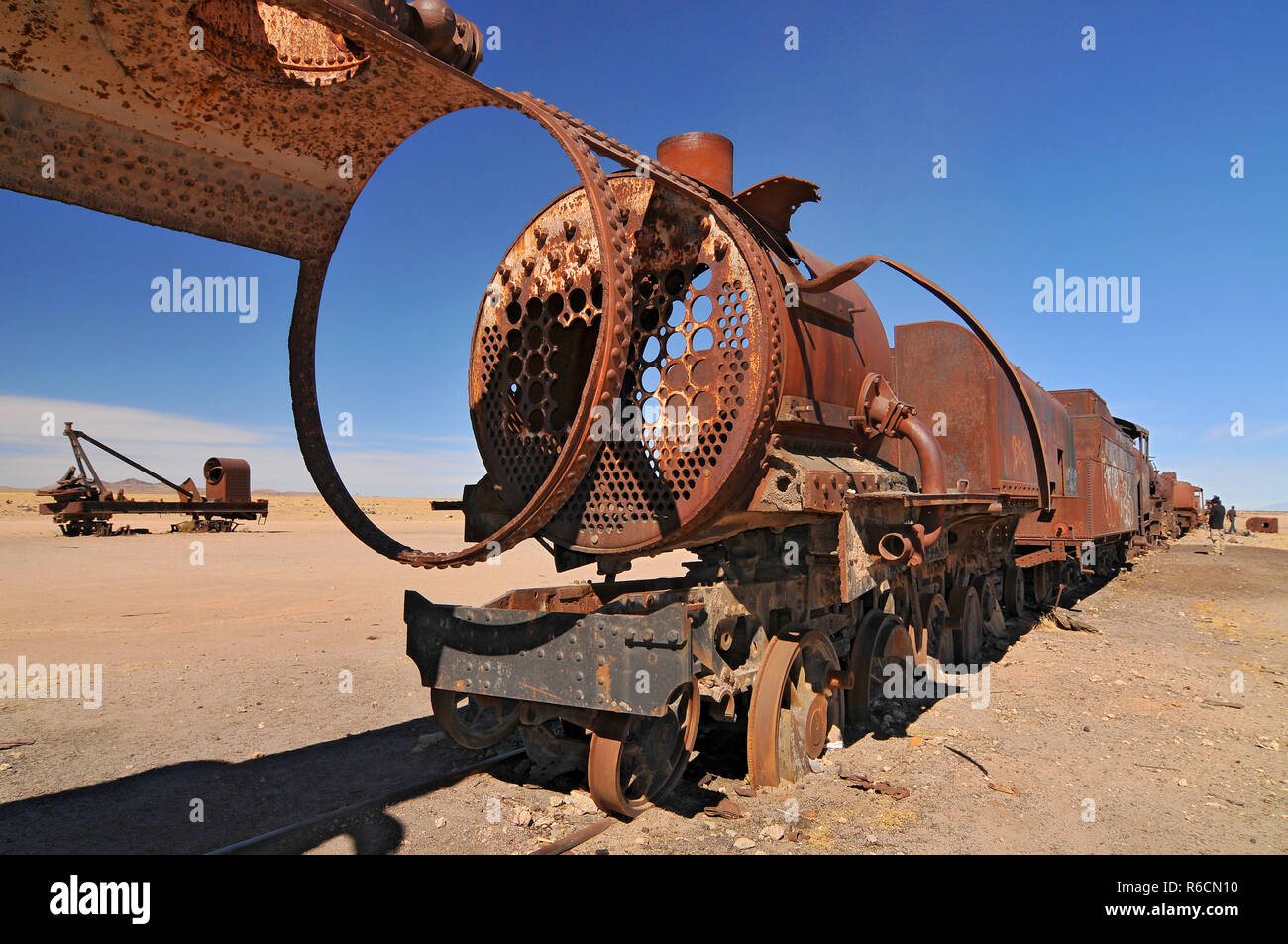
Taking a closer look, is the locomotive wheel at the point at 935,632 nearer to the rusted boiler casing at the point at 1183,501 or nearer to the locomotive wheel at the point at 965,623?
the locomotive wheel at the point at 965,623

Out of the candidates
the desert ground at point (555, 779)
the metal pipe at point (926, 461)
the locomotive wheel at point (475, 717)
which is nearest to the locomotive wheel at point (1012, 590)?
the desert ground at point (555, 779)

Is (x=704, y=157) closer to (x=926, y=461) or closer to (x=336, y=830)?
(x=926, y=461)

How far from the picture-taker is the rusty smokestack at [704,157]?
16.4 ft

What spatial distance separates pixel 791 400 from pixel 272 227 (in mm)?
2937

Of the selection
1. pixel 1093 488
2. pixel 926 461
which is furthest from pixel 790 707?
pixel 1093 488

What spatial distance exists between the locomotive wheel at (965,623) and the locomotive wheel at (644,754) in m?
5.03

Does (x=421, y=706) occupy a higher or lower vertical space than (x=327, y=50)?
lower

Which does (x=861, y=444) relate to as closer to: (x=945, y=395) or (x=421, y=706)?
(x=945, y=395)

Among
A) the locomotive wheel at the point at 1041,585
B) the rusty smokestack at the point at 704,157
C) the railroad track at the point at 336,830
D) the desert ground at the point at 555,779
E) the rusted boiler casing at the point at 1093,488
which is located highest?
the rusty smokestack at the point at 704,157

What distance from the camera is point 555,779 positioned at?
489cm

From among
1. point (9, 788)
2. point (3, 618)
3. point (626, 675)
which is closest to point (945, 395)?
point (626, 675)

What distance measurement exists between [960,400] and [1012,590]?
543 cm
